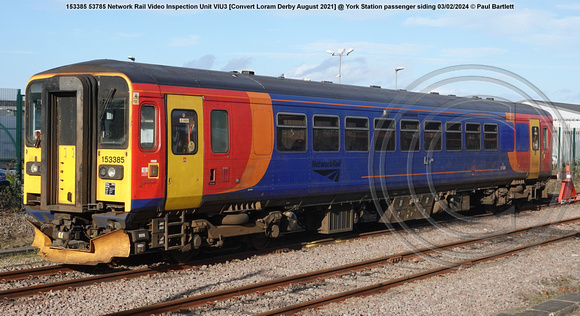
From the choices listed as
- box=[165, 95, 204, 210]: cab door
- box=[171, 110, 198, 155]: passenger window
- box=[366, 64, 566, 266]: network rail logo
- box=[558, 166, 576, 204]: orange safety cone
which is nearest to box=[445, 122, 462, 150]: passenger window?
box=[366, 64, 566, 266]: network rail logo

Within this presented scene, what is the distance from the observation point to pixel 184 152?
10031 millimetres

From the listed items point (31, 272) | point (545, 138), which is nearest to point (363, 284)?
point (31, 272)

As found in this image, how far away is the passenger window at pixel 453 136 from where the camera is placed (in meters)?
16.0

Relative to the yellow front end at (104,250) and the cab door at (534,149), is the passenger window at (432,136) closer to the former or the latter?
the cab door at (534,149)

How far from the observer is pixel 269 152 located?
11.6 metres

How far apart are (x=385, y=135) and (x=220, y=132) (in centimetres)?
489

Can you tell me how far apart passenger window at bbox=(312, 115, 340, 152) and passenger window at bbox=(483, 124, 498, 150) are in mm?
6375

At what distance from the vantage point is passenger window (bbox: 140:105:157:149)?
376 inches

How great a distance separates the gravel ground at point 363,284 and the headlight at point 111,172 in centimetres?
162

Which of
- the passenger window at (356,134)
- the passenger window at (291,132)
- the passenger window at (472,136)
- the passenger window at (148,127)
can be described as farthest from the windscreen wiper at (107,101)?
the passenger window at (472,136)

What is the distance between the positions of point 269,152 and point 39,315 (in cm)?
522

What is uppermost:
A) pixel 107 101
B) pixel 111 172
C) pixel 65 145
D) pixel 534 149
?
pixel 107 101

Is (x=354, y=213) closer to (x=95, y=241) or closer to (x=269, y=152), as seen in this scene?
(x=269, y=152)

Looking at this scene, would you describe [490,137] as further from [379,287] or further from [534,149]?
[379,287]
